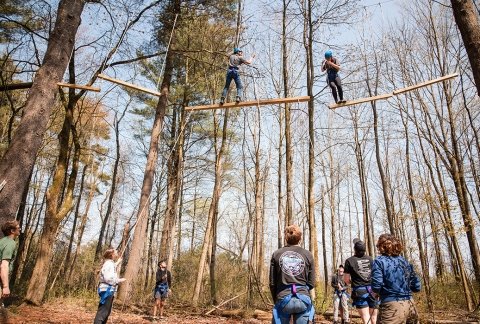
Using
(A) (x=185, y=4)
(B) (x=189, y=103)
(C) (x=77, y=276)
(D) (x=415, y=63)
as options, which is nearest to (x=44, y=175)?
(C) (x=77, y=276)

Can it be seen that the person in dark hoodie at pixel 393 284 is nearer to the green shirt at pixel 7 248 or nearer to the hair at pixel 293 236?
the hair at pixel 293 236

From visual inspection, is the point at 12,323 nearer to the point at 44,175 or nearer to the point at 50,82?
the point at 50,82

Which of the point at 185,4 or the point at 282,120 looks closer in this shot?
the point at 185,4

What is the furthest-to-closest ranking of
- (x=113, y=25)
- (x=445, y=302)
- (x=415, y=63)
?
Answer: 1. (x=415, y=63)
2. (x=445, y=302)
3. (x=113, y=25)

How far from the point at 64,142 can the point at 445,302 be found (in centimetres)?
1482

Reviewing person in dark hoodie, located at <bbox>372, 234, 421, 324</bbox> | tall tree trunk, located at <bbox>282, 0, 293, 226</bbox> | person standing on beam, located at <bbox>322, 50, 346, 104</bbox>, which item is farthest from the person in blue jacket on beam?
tall tree trunk, located at <bbox>282, 0, 293, 226</bbox>

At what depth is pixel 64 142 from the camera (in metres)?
9.14

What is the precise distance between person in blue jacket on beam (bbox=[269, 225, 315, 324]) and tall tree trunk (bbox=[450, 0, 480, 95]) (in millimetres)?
3680

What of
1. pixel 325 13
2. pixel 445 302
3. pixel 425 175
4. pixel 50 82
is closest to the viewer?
pixel 50 82

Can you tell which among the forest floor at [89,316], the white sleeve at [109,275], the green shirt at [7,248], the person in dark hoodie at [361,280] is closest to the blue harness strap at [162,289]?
the forest floor at [89,316]

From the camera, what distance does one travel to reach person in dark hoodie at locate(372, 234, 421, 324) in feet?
10.0

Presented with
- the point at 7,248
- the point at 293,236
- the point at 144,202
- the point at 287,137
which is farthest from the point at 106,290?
the point at 287,137

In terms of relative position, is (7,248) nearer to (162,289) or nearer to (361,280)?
(162,289)

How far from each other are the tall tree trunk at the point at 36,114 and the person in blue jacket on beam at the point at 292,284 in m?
3.93
